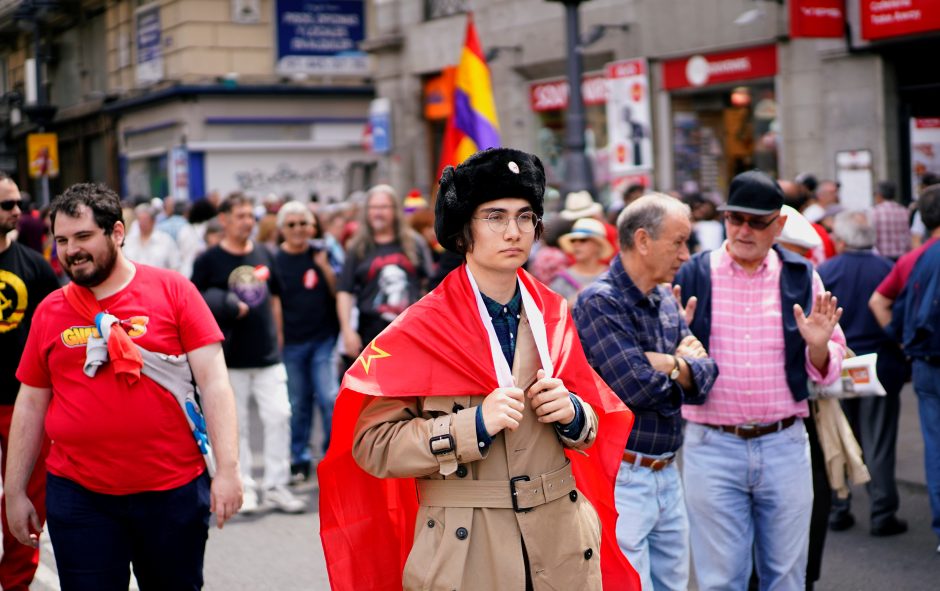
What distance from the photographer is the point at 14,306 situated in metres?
5.54

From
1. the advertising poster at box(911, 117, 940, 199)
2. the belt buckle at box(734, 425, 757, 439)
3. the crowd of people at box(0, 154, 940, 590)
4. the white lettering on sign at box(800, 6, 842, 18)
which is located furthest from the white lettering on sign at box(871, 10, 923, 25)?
the belt buckle at box(734, 425, 757, 439)

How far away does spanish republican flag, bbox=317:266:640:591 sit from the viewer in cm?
343

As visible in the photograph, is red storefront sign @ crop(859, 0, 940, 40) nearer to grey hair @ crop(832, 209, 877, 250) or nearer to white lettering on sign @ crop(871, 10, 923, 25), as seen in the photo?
white lettering on sign @ crop(871, 10, 923, 25)

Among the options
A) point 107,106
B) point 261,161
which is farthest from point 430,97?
point 107,106

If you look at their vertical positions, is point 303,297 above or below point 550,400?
above

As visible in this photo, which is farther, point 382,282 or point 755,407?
point 382,282

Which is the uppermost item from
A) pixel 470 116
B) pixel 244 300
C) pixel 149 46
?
pixel 149 46

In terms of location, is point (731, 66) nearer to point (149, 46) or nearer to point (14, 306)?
point (14, 306)

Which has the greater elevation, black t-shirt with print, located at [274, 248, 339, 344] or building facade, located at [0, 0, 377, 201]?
building facade, located at [0, 0, 377, 201]

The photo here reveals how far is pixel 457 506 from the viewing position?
342cm

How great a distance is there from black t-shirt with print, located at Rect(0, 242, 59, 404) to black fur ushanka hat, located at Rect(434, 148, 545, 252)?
2771mm

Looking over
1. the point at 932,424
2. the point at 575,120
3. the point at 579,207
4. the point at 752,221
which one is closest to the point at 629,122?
the point at 575,120

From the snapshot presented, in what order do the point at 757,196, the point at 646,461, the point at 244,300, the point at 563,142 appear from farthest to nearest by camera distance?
the point at 563,142 < the point at 244,300 < the point at 757,196 < the point at 646,461

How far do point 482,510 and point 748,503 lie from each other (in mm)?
1835
